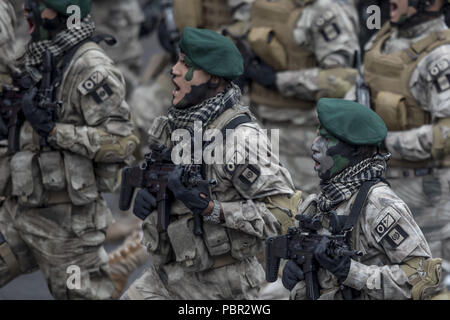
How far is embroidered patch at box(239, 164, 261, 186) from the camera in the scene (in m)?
5.76

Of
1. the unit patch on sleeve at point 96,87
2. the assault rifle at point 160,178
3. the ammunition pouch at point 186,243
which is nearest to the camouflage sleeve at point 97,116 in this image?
the unit patch on sleeve at point 96,87

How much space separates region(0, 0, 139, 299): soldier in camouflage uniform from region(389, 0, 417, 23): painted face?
2145 millimetres

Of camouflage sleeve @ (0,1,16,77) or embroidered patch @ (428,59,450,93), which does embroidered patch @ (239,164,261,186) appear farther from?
camouflage sleeve @ (0,1,16,77)

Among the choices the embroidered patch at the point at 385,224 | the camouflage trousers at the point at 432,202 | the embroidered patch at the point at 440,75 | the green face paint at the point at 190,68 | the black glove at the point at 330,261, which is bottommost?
the camouflage trousers at the point at 432,202

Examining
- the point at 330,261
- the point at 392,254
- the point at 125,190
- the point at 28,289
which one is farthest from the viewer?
the point at 28,289

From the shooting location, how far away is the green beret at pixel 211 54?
5883mm

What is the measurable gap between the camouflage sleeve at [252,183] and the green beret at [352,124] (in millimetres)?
510

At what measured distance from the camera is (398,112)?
289 inches

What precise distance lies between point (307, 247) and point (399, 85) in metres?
2.55

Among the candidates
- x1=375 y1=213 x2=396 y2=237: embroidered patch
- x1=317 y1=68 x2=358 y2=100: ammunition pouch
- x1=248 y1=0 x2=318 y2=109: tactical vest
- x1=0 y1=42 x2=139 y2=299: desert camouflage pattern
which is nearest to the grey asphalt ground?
x1=0 y1=42 x2=139 y2=299: desert camouflage pattern

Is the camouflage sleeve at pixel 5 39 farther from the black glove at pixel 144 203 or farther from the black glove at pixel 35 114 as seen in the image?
the black glove at pixel 144 203

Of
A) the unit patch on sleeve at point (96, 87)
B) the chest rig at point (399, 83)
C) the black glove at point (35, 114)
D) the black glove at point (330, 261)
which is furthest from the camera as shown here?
the chest rig at point (399, 83)

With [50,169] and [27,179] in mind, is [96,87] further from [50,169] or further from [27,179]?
[27,179]

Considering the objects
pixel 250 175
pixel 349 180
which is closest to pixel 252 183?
pixel 250 175
